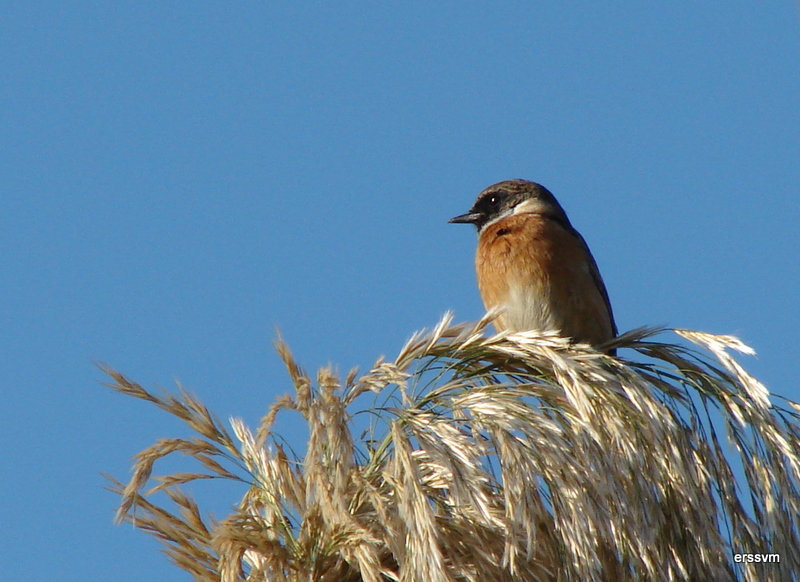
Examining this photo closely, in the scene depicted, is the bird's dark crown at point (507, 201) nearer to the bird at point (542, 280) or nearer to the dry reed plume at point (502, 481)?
the bird at point (542, 280)

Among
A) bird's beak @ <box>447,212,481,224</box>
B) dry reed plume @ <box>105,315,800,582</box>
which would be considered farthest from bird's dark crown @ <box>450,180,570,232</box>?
dry reed plume @ <box>105,315,800,582</box>

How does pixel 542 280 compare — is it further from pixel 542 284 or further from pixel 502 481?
pixel 502 481

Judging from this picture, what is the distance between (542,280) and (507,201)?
3.15 ft

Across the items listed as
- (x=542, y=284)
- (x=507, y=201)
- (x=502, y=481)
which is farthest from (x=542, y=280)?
(x=502, y=481)

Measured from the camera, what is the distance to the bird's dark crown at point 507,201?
5.65 meters

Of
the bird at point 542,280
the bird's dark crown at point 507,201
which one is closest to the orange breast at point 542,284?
the bird at point 542,280

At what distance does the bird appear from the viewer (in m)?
4.87

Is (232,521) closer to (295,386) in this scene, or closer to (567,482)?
(295,386)

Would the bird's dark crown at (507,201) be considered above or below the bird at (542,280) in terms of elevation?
above

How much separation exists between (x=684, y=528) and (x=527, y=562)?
53cm

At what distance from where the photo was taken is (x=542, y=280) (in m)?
4.87

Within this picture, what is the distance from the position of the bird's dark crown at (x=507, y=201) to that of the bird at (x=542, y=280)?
261 mm

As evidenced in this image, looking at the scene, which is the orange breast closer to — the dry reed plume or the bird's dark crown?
the bird's dark crown

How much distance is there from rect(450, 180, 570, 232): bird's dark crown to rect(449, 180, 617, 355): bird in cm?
26
